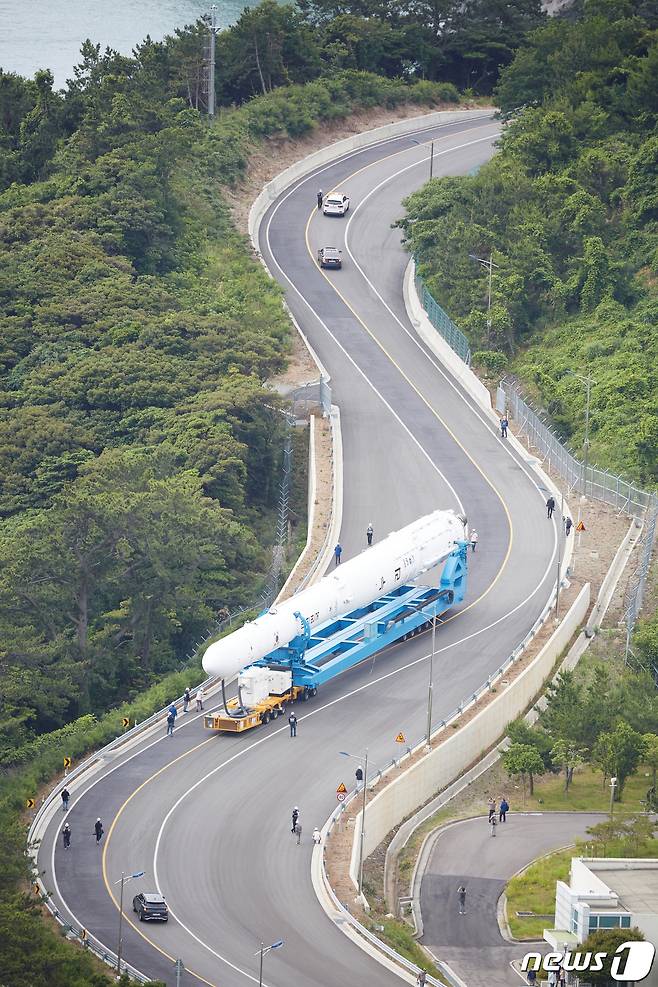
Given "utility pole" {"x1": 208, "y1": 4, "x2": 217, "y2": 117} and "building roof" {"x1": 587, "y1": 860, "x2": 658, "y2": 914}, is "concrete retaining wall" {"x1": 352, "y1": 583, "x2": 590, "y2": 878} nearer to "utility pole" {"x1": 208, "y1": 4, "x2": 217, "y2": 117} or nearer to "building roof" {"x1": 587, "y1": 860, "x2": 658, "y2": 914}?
"building roof" {"x1": 587, "y1": 860, "x2": 658, "y2": 914}

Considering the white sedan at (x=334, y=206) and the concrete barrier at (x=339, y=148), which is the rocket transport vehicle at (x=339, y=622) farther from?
the white sedan at (x=334, y=206)

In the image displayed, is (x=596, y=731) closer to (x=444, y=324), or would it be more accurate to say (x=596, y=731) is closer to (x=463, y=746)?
(x=463, y=746)

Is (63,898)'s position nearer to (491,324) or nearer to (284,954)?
(284,954)

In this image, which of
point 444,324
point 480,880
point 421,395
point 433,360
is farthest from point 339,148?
point 480,880

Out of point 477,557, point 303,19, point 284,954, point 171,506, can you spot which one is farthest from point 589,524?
point 303,19

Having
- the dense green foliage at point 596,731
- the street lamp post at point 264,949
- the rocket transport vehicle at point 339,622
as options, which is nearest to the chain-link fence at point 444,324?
the rocket transport vehicle at point 339,622
